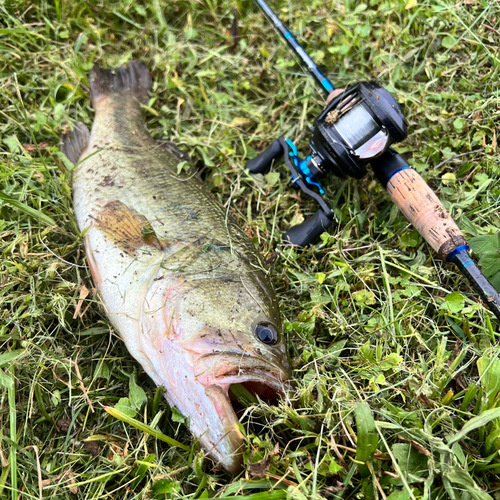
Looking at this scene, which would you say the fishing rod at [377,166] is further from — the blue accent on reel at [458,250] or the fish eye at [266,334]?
the fish eye at [266,334]

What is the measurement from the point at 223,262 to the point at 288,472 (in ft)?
3.86

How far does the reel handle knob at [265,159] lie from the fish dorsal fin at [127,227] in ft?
3.42

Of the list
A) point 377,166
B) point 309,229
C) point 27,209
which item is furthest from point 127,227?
point 377,166

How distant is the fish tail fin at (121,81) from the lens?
3451mm

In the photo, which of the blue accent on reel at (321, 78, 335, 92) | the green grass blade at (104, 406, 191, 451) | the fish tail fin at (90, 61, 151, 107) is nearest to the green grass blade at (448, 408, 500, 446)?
the green grass blade at (104, 406, 191, 451)

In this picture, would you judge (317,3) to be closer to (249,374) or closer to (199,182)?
(199,182)

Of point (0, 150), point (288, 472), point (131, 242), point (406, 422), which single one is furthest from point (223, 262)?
point (0, 150)

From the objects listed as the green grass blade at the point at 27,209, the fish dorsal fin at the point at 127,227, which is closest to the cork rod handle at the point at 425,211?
the fish dorsal fin at the point at 127,227

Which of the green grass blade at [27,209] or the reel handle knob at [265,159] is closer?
the green grass blade at [27,209]

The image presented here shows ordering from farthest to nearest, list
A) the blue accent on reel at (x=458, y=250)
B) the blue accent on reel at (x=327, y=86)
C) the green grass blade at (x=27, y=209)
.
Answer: the blue accent on reel at (x=327, y=86) < the green grass blade at (x=27, y=209) < the blue accent on reel at (x=458, y=250)

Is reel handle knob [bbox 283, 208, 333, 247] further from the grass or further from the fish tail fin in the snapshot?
the fish tail fin

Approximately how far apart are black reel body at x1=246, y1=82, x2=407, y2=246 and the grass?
0.19 metres

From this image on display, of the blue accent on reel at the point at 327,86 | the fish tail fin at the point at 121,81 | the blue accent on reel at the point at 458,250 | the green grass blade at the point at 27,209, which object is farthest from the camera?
the fish tail fin at the point at 121,81

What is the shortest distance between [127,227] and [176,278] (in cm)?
54
